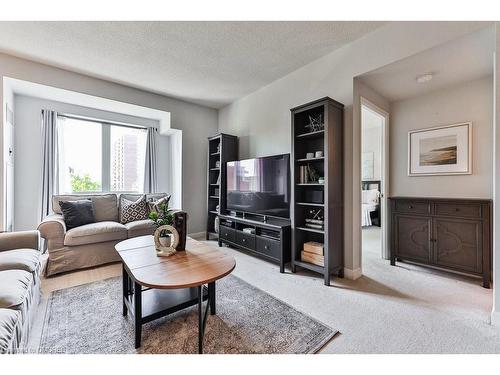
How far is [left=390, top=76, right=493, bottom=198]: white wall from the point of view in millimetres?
2504

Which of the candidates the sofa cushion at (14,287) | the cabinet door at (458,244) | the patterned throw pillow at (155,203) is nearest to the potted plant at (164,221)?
the sofa cushion at (14,287)

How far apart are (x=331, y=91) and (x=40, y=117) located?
13.9ft

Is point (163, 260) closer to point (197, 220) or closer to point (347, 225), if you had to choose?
point (347, 225)

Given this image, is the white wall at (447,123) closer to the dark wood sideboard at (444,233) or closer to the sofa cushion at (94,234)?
the dark wood sideboard at (444,233)

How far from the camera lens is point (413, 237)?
2.75m

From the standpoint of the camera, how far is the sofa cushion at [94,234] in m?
2.70

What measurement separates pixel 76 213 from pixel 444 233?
4.51m

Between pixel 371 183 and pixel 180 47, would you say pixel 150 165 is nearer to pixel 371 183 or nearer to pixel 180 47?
pixel 180 47

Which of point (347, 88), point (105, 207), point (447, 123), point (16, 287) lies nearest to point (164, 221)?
point (16, 287)

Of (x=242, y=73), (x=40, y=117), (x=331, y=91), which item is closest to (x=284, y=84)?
(x=242, y=73)

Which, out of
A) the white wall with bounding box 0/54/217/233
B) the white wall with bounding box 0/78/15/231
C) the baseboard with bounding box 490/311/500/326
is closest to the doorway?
the baseboard with bounding box 490/311/500/326
